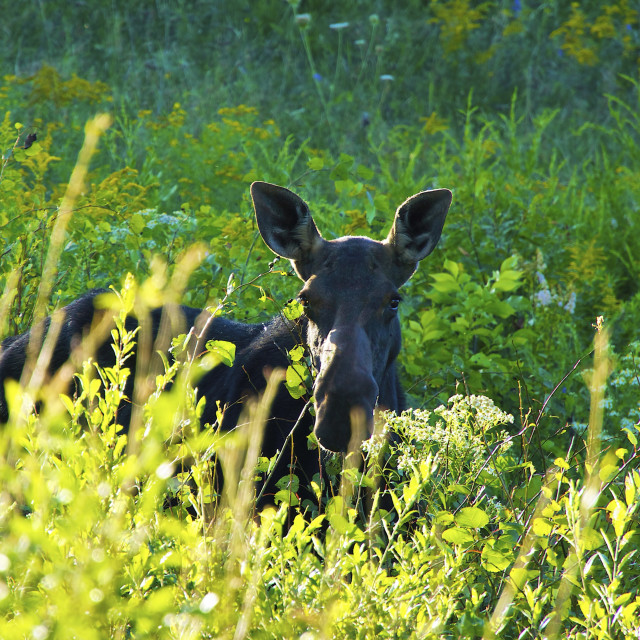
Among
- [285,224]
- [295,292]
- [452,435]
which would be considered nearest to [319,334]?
[285,224]

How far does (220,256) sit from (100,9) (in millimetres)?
8191

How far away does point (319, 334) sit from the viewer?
12.1 feet

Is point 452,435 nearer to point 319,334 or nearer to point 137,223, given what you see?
point 319,334

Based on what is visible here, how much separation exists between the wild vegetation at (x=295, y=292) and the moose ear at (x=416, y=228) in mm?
411

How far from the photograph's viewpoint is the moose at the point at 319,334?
10.7ft

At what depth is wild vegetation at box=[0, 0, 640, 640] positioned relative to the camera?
6.46ft

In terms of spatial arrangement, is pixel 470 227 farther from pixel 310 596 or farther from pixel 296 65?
pixel 296 65

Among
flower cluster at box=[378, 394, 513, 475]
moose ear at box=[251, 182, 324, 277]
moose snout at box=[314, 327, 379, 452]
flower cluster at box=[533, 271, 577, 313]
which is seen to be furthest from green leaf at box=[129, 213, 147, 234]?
flower cluster at box=[533, 271, 577, 313]

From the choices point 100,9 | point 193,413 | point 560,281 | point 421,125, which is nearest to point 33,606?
point 193,413

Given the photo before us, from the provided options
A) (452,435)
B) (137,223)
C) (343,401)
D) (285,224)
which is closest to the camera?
(452,435)

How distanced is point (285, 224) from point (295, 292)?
3.14 feet

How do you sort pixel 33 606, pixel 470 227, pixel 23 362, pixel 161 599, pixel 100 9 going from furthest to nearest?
pixel 100 9
pixel 470 227
pixel 23 362
pixel 33 606
pixel 161 599

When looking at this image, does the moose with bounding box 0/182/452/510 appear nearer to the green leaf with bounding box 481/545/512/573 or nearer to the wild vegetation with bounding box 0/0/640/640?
the wild vegetation with bounding box 0/0/640/640

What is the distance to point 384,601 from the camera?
6.72ft
